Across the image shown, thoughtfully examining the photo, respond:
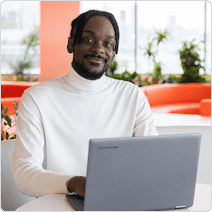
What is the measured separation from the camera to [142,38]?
32.7ft

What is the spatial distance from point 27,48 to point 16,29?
3.22 ft

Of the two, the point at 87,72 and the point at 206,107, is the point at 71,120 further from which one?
the point at 206,107

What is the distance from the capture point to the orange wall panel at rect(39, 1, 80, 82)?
9094 mm

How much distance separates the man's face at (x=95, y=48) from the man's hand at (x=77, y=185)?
2.18ft

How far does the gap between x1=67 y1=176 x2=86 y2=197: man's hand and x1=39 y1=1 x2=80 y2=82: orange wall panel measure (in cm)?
821

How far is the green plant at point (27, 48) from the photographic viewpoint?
377 inches

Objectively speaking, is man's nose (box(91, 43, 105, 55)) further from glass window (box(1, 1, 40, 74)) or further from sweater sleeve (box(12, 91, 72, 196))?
glass window (box(1, 1, 40, 74))

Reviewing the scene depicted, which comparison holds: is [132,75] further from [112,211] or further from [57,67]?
[112,211]

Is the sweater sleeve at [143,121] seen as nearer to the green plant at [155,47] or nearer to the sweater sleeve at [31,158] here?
the sweater sleeve at [31,158]

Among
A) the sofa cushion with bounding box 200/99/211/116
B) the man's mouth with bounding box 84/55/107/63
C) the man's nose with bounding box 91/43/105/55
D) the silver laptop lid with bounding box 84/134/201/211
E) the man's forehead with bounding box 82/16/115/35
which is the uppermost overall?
the man's forehead with bounding box 82/16/115/35

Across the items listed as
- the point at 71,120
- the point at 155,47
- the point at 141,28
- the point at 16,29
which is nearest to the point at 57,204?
the point at 71,120

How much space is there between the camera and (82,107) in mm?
1553

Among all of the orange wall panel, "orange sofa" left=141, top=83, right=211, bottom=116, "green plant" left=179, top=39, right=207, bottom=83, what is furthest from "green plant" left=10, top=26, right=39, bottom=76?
"orange sofa" left=141, top=83, right=211, bottom=116

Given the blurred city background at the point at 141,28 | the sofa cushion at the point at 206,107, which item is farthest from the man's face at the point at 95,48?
the blurred city background at the point at 141,28
